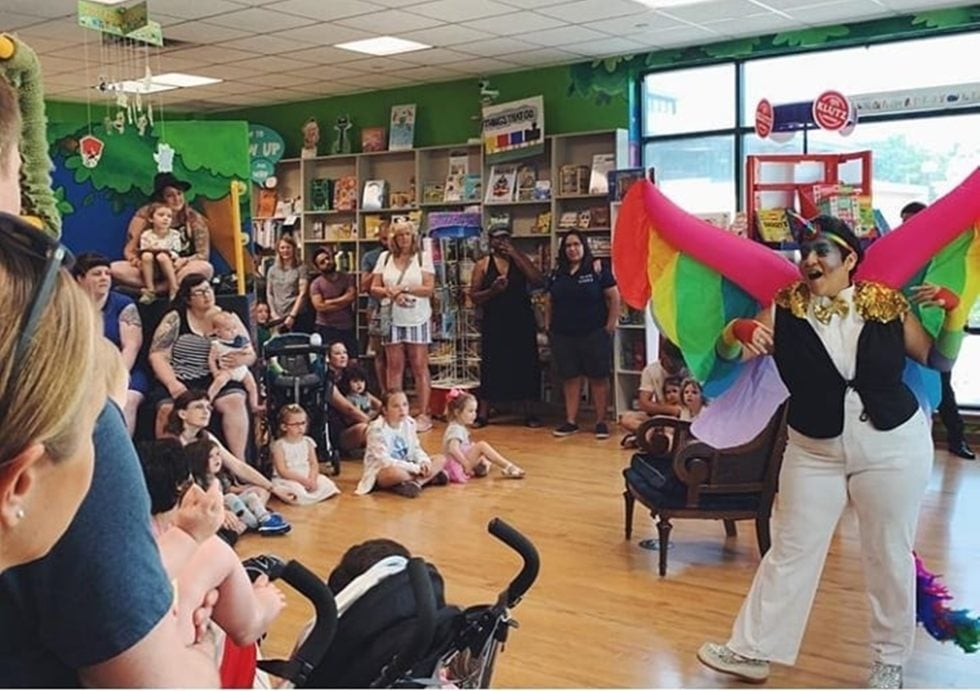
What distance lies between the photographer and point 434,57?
898 cm

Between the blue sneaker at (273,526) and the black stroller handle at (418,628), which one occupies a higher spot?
the black stroller handle at (418,628)

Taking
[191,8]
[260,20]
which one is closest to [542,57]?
[260,20]

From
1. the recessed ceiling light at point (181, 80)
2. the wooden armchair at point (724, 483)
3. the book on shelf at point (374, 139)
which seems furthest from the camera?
the book on shelf at point (374, 139)

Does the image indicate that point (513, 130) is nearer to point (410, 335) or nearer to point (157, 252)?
point (410, 335)

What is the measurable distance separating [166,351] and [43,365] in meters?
5.42

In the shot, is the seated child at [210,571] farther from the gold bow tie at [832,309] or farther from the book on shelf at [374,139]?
the book on shelf at [374,139]

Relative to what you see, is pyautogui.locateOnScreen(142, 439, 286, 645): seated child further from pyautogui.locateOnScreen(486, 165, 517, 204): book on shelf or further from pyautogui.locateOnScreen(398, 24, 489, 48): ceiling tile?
pyautogui.locateOnScreen(486, 165, 517, 204): book on shelf

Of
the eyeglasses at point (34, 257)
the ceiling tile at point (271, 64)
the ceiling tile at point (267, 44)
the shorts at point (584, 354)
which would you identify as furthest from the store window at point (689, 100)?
the eyeglasses at point (34, 257)

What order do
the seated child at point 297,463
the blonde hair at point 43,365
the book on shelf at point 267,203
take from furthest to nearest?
1. the book on shelf at point 267,203
2. the seated child at point 297,463
3. the blonde hair at point 43,365

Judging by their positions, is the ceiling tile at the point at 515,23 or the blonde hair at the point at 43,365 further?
the ceiling tile at the point at 515,23

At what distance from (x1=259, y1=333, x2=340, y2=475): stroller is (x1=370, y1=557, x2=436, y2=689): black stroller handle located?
16.2 ft

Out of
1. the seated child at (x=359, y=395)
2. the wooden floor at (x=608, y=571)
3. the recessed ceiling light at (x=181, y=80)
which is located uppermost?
the recessed ceiling light at (x=181, y=80)

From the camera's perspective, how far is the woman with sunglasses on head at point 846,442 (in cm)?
317

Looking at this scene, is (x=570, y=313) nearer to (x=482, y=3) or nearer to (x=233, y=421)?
(x=482, y=3)
